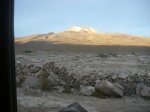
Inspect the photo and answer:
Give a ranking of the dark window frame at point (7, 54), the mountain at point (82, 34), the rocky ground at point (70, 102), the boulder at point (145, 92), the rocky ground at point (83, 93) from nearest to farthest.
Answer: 1. the dark window frame at point (7, 54)
2. the rocky ground at point (70, 102)
3. the rocky ground at point (83, 93)
4. the boulder at point (145, 92)
5. the mountain at point (82, 34)

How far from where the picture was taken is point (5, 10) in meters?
1.78

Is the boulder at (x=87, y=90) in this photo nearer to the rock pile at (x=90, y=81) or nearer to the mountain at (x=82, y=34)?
the rock pile at (x=90, y=81)

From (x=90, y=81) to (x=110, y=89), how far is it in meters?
1.23

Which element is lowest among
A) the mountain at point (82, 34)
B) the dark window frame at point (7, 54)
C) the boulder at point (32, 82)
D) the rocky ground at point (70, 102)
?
the rocky ground at point (70, 102)

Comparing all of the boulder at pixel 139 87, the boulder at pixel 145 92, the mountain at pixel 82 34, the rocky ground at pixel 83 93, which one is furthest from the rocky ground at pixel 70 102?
the mountain at pixel 82 34

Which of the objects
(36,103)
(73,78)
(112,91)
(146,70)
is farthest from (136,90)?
(36,103)

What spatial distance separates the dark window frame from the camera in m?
1.77

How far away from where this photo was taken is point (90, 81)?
7.49m

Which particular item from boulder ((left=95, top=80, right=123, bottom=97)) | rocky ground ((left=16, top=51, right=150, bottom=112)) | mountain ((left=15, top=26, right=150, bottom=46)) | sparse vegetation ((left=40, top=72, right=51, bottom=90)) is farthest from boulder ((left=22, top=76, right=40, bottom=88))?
boulder ((left=95, top=80, right=123, bottom=97))

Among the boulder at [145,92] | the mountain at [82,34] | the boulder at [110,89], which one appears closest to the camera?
the boulder at [145,92]

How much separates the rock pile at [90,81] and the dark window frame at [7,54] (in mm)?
4374

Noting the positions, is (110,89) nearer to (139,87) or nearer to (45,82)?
(139,87)

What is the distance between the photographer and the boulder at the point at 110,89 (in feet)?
20.7

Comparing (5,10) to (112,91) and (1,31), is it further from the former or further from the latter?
(112,91)
